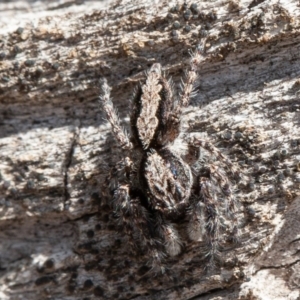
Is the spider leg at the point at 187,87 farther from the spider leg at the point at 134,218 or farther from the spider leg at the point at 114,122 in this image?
the spider leg at the point at 134,218

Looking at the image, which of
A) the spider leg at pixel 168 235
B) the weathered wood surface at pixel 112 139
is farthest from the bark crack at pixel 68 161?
the spider leg at pixel 168 235

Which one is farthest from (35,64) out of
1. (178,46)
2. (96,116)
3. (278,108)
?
(278,108)

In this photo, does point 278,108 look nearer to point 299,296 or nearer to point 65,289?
point 299,296

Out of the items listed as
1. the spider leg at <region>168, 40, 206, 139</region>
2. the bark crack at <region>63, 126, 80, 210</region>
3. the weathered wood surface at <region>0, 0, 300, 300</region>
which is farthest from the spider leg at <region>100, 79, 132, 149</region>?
the bark crack at <region>63, 126, 80, 210</region>

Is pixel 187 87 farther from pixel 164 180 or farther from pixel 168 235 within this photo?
pixel 168 235

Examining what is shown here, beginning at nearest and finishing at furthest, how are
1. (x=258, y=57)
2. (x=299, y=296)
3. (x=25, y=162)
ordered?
1. (x=299, y=296)
2. (x=258, y=57)
3. (x=25, y=162)

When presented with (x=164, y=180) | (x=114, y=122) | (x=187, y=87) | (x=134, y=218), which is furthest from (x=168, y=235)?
(x=187, y=87)

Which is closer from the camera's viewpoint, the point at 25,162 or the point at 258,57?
the point at 258,57
